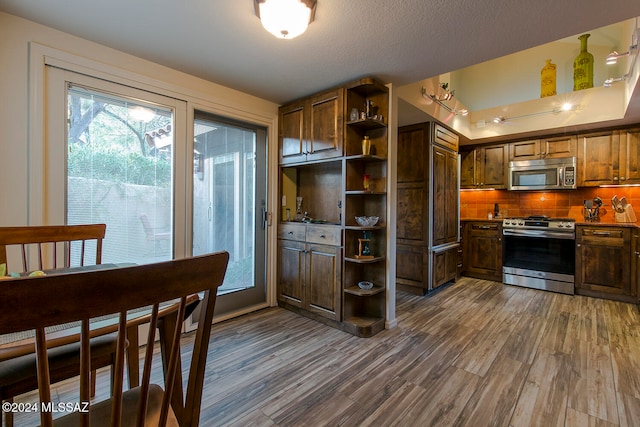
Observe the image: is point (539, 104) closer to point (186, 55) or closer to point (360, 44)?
point (360, 44)

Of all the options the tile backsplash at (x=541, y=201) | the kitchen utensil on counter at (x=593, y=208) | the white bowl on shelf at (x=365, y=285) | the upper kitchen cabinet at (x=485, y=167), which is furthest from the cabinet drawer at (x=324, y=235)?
the kitchen utensil on counter at (x=593, y=208)

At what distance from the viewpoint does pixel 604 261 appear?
3.58 meters

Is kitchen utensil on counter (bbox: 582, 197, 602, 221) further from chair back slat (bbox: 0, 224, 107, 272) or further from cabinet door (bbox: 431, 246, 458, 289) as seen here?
chair back slat (bbox: 0, 224, 107, 272)

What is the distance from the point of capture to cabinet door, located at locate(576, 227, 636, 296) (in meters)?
3.45

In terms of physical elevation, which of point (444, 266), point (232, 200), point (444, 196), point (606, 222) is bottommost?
point (444, 266)

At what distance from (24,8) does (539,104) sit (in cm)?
548

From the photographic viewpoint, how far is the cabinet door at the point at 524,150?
4.29 metres

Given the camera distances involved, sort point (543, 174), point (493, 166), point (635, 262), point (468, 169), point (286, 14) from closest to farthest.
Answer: point (286, 14) < point (635, 262) < point (543, 174) < point (493, 166) < point (468, 169)

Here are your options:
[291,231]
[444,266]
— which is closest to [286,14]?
[291,231]

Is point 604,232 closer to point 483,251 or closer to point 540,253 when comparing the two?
point 540,253

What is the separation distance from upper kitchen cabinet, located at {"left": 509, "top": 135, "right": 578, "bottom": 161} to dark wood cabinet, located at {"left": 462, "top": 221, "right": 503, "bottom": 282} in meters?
1.15

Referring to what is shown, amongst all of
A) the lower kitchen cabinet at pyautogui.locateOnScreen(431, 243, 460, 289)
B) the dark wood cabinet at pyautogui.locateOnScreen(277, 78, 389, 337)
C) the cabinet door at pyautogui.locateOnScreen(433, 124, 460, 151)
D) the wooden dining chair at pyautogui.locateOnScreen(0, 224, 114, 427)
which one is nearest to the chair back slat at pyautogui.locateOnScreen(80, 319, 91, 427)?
the wooden dining chair at pyautogui.locateOnScreen(0, 224, 114, 427)

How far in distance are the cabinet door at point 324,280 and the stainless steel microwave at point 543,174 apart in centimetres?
345

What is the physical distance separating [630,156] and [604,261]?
1391mm
